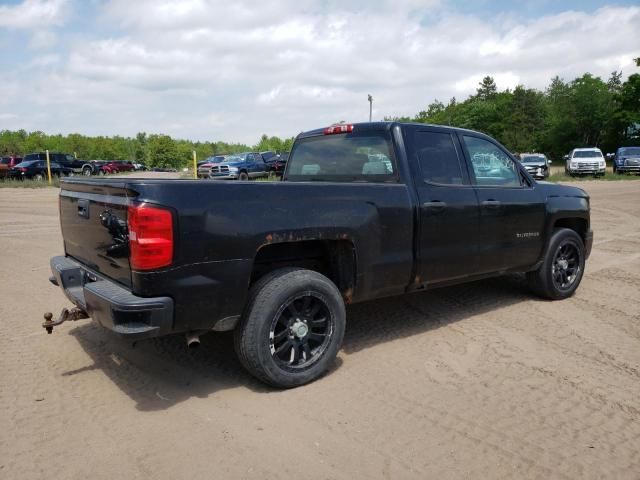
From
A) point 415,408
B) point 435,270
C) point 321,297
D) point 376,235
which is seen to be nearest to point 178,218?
point 321,297

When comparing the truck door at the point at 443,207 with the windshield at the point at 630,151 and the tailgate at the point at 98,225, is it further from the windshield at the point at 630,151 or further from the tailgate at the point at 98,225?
the windshield at the point at 630,151

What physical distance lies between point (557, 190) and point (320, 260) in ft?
10.0

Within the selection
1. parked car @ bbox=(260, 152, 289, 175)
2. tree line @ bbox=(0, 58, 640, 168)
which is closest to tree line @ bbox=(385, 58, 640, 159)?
tree line @ bbox=(0, 58, 640, 168)

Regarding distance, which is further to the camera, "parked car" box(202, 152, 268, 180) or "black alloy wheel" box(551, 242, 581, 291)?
"parked car" box(202, 152, 268, 180)

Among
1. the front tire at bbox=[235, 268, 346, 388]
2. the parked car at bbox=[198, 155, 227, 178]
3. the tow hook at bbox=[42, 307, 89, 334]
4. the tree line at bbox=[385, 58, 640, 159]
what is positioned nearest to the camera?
the front tire at bbox=[235, 268, 346, 388]

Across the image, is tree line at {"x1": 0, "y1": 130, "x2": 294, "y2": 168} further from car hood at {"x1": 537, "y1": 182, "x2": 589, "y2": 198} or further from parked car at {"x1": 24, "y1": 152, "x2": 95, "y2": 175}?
car hood at {"x1": 537, "y1": 182, "x2": 589, "y2": 198}

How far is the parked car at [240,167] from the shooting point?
27266 mm

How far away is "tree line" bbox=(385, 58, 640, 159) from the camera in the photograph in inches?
2237

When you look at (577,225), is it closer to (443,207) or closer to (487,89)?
(443,207)

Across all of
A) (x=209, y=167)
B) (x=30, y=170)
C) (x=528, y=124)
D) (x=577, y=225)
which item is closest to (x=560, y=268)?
(x=577, y=225)

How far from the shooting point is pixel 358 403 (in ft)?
10.6

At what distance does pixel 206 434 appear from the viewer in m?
2.88

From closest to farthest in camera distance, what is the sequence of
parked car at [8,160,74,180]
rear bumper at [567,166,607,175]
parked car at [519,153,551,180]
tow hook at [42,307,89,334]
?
tow hook at [42,307,89,334] → parked car at [519,153,551,180] → parked car at [8,160,74,180] → rear bumper at [567,166,607,175]

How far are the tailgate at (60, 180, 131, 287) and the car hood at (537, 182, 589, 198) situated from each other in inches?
162
